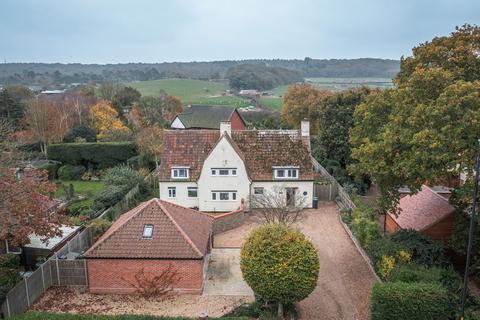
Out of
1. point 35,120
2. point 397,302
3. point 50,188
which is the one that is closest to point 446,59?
point 397,302

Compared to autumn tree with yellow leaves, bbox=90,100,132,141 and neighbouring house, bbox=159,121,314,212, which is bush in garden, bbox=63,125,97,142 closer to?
autumn tree with yellow leaves, bbox=90,100,132,141

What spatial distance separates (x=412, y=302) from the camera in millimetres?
17562

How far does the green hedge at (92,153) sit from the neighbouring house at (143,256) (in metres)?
29.4

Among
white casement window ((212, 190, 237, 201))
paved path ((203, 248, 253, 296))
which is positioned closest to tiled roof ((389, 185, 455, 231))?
paved path ((203, 248, 253, 296))

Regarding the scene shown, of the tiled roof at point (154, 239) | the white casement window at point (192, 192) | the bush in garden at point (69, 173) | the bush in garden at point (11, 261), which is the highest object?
the tiled roof at point (154, 239)

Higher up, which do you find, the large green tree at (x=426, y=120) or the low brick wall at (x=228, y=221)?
the large green tree at (x=426, y=120)

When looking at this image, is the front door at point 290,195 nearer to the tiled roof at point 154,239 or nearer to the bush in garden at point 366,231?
the bush in garden at point 366,231

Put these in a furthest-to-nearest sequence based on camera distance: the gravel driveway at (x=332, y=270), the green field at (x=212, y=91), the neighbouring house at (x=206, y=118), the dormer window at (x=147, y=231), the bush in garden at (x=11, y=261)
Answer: the green field at (x=212, y=91) → the neighbouring house at (x=206, y=118) → the dormer window at (x=147, y=231) → the bush in garden at (x=11, y=261) → the gravel driveway at (x=332, y=270)

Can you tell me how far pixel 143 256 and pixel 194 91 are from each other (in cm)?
13446

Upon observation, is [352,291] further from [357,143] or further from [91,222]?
[91,222]

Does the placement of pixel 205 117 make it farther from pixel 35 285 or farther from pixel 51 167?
pixel 35 285

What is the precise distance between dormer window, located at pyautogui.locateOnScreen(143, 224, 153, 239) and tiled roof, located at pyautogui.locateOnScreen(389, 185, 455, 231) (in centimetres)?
1511

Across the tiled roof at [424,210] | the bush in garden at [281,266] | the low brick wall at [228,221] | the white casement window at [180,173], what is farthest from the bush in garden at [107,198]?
the tiled roof at [424,210]

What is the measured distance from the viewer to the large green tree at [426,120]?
18658 mm
